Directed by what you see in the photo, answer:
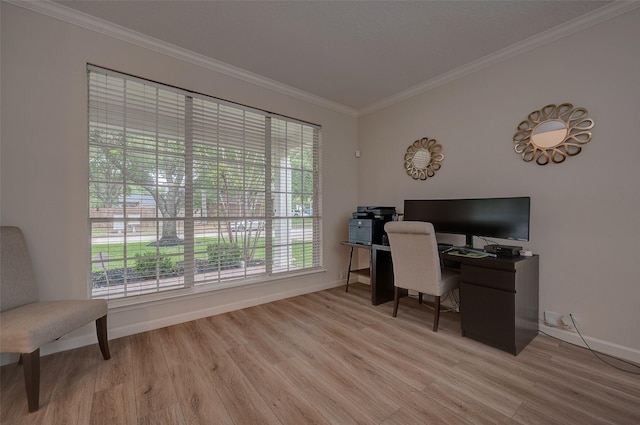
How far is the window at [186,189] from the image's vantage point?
227 cm

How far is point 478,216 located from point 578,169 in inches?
32.5

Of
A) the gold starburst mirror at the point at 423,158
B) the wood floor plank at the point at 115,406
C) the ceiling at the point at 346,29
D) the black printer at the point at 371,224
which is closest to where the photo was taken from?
the wood floor plank at the point at 115,406

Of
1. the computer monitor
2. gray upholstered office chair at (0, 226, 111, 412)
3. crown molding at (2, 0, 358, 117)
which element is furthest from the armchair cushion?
the computer monitor

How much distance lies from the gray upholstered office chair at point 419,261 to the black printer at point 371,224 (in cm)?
58

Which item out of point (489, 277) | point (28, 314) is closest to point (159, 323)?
point (28, 314)

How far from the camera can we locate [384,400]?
1.52m

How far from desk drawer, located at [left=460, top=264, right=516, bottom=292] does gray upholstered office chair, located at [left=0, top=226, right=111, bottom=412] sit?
2.95 meters

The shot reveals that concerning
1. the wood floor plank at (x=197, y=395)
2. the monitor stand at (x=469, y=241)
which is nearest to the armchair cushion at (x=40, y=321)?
the wood floor plank at (x=197, y=395)

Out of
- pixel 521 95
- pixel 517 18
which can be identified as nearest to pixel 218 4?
pixel 517 18

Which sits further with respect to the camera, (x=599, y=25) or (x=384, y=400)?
(x=599, y=25)

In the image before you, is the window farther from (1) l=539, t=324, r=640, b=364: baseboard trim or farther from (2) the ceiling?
(1) l=539, t=324, r=640, b=364: baseboard trim

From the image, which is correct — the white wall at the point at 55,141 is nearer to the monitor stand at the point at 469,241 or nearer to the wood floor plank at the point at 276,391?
the wood floor plank at the point at 276,391

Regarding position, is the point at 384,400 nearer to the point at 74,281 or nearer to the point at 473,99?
the point at 74,281

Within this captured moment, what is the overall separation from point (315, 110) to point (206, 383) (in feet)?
10.9
